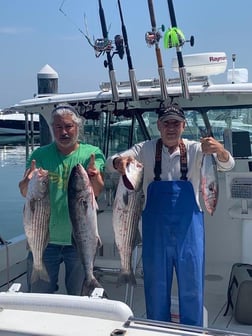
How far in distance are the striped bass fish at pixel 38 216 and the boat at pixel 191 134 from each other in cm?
130

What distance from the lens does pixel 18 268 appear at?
5555mm

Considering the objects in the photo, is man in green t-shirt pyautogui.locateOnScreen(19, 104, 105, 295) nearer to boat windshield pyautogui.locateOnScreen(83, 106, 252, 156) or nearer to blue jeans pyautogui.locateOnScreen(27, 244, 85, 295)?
blue jeans pyautogui.locateOnScreen(27, 244, 85, 295)

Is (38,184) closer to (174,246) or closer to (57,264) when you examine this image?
(57,264)

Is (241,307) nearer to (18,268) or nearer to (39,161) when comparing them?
(39,161)

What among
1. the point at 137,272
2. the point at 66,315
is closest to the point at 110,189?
the point at 137,272

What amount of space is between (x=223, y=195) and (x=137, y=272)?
1.10 meters

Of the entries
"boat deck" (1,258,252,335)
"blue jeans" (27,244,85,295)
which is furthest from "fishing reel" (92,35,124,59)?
"boat deck" (1,258,252,335)

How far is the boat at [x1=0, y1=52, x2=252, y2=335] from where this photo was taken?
4.68 metres

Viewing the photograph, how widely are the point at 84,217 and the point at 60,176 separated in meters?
0.38

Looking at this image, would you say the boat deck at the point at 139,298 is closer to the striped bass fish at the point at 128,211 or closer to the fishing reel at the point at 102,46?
the striped bass fish at the point at 128,211

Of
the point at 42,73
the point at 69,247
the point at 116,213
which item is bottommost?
the point at 69,247

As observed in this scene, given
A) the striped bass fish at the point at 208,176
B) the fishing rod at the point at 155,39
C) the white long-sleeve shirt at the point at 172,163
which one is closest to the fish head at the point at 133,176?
the white long-sleeve shirt at the point at 172,163

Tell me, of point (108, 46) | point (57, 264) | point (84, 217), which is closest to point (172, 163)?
point (84, 217)

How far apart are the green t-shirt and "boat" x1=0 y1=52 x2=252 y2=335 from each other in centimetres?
112
